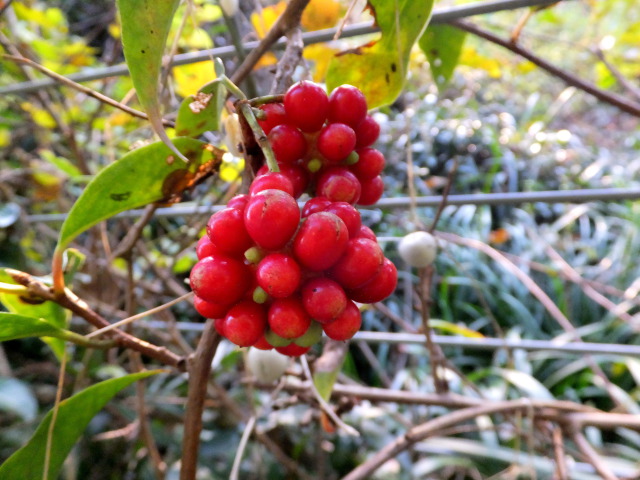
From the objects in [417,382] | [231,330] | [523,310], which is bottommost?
[231,330]

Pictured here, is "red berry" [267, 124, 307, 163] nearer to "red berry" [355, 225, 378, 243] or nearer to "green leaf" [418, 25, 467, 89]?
"red berry" [355, 225, 378, 243]

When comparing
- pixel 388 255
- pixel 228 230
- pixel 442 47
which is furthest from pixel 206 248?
pixel 388 255

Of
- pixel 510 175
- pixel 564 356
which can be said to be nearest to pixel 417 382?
pixel 564 356

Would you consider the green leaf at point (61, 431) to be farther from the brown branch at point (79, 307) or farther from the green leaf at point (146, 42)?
the green leaf at point (146, 42)

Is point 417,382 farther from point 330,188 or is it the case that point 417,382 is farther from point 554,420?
point 330,188

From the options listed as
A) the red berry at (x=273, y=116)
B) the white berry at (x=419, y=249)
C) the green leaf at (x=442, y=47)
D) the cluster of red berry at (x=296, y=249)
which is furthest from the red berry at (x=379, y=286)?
the green leaf at (x=442, y=47)

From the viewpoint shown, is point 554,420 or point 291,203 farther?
point 554,420

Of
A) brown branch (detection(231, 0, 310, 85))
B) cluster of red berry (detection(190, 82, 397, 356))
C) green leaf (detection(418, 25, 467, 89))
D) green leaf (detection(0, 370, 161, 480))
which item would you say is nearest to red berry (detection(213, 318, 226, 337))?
cluster of red berry (detection(190, 82, 397, 356))
